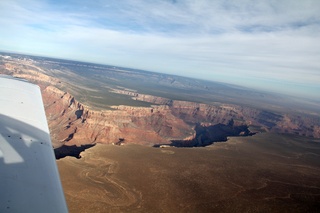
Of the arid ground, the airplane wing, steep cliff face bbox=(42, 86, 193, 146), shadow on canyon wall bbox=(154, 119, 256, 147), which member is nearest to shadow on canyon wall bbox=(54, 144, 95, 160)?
→ steep cliff face bbox=(42, 86, 193, 146)

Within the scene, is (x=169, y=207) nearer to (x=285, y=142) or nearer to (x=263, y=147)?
(x=263, y=147)

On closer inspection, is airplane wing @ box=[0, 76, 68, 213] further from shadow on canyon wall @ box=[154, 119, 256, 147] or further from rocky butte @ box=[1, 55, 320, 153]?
shadow on canyon wall @ box=[154, 119, 256, 147]

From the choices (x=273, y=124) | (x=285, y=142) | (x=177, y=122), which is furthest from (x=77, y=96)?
(x=273, y=124)

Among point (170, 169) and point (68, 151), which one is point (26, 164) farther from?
point (68, 151)

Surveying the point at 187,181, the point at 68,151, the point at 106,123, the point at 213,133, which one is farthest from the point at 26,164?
the point at 213,133

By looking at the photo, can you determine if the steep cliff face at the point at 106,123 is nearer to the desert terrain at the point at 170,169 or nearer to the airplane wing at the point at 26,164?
the desert terrain at the point at 170,169

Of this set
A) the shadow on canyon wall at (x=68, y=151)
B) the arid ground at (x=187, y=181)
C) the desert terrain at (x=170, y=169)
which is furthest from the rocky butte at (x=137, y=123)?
the arid ground at (x=187, y=181)
